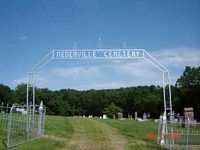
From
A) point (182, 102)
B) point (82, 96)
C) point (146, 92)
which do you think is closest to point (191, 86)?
point (182, 102)

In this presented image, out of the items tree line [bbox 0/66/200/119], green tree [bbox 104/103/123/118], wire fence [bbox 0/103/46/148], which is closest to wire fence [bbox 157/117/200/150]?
wire fence [bbox 0/103/46/148]

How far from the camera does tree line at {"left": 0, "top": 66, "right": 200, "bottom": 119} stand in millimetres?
60875

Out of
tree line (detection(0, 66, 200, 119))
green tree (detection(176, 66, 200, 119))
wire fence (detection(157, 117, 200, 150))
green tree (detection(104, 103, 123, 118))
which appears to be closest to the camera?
wire fence (detection(157, 117, 200, 150))

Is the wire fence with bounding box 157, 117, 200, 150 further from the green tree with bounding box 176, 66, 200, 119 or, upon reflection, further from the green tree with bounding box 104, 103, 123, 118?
the green tree with bounding box 104, 103, 123, 118

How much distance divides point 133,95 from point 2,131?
8175 cm

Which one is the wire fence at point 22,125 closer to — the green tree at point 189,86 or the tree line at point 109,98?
the green tree at point 189,86

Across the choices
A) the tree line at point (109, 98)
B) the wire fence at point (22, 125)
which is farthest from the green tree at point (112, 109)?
the wire fence at point (22, 125)

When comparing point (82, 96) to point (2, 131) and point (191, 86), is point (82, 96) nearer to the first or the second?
point (191, 86)

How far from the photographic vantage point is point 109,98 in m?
101

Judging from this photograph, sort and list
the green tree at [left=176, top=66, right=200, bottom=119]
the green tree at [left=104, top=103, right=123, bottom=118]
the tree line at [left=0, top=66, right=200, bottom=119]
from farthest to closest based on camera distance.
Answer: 1. the green tree at [left=104, top=103, right=123, bottom=118]
2. the tree line at [left=0, top=66, right=200, bottom=119]
3. the green tree at [left=176, top=66, right=200, bottom=119]

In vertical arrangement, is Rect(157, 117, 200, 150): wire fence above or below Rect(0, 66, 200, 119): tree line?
below

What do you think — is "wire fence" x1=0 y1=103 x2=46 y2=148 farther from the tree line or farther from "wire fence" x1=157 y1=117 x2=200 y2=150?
the tree line

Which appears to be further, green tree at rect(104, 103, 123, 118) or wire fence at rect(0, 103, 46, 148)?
green tree at rect(104, 103, 123, 118)

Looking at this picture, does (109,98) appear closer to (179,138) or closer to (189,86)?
(189,86)
